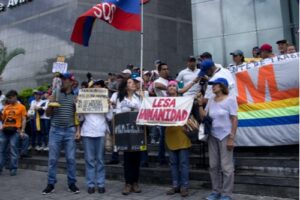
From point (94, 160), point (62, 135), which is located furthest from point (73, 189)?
point (62, 135)

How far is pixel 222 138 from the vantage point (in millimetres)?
5367

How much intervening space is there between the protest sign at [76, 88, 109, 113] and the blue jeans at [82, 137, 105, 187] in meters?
0.56

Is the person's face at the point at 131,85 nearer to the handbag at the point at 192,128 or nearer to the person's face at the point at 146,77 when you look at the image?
the handbag at the point at 192,128

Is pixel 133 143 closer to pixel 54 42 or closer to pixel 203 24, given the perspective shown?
pixel 203 24

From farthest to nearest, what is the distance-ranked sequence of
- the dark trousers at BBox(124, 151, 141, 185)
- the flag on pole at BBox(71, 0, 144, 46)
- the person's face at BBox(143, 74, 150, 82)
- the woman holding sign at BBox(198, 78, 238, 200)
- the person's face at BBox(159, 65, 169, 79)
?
the person's face at BBox(143, 74, 150, 82), the person's face at BBox(159, 65, 169, 79), the flag on pole at BBox(71, 0, 144, 46), the dark trousers at BBox(124, 151, 141, 185), the woman holding sign at BBox(198, 78, 238, 200)

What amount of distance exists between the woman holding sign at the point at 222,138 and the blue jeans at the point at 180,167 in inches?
21.9

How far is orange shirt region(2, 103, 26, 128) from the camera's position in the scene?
8992 millimetres

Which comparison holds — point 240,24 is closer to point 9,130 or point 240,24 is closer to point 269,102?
point 269,102

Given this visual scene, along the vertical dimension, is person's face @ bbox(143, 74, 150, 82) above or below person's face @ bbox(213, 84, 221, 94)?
above

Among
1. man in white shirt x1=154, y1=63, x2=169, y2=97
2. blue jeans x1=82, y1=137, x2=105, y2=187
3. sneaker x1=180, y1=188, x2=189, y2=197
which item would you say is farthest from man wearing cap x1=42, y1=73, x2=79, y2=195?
sneaker x1=180, y1=188, x2=189, y2=197

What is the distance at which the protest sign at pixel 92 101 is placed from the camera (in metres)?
6.79

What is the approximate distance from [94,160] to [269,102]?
3.48 metres

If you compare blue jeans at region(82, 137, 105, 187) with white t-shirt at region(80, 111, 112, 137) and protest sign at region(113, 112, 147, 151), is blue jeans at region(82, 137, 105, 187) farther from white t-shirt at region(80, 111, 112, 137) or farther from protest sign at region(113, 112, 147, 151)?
protest sign at region(113, 112, 147, 151)

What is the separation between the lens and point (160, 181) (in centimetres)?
696
